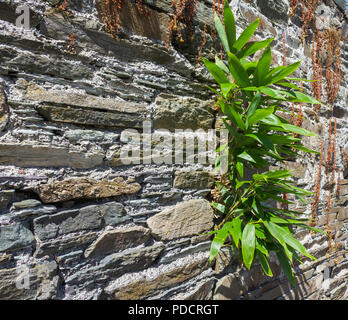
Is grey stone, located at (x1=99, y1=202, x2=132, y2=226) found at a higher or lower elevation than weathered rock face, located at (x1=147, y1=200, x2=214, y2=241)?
higher

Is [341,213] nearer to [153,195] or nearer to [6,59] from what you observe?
[153,195]

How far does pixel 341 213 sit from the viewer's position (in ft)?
7.82

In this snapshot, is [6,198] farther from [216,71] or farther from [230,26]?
[230,26]

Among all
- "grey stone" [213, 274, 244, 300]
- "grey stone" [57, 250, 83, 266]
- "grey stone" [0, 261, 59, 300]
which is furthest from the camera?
"grey stone" [213, 274, 244, 300]

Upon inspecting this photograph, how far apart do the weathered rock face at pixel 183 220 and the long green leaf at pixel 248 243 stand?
0.26 metres

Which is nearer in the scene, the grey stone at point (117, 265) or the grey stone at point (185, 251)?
the grey stone at point (117, 265)

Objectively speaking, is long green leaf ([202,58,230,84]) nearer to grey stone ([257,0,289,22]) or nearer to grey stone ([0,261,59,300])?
grey stone ([257,0,289,22])

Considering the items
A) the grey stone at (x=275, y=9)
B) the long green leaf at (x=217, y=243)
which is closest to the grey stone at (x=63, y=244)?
the long green leaf at (x=217, y=243)

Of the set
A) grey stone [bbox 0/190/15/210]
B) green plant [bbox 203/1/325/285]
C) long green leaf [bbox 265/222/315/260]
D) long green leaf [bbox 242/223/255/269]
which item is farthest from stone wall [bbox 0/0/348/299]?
long green leaf [bbox 265/222/315/260]

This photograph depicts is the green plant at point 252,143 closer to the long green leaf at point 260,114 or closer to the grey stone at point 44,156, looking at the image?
the long green leaf at point 260,114

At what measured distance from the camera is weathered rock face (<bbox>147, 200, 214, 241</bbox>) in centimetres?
Answer: 126

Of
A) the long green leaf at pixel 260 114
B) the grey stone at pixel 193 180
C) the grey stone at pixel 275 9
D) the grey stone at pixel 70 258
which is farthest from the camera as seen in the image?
the grey stone at pixel 275 9

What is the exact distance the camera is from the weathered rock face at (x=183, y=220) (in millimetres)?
1262

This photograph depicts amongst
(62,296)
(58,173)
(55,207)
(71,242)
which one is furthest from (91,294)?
(58,173)
